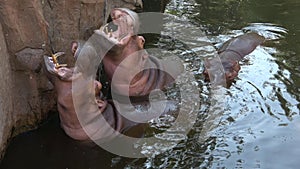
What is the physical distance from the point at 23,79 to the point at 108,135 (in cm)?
95

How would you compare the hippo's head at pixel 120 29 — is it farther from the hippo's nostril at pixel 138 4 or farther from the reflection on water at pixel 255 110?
the hippo's nostril at pixel 138 4

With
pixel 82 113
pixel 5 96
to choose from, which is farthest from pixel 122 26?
pixel 5 96

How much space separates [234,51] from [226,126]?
1574 mm

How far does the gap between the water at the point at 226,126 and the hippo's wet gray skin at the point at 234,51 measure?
93 millimetres

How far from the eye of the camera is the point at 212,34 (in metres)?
6.59

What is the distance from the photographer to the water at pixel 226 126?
3902 mm

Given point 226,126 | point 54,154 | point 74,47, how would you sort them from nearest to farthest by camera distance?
point 54,154, point 74,47, point 226,126

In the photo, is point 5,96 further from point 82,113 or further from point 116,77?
point 116,77

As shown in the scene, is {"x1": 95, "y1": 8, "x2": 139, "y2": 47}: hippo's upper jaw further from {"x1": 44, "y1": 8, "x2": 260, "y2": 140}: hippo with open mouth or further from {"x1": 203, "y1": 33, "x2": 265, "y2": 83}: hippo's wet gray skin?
{"x1": 203, "y1": 33, "x2": 265, "y2": 83}: hippo's wet gray skin

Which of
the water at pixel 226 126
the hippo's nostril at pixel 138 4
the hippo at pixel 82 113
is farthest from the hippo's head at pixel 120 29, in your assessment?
the hippo's nostril at pixel 138 4

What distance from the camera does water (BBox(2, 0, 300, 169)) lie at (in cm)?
390

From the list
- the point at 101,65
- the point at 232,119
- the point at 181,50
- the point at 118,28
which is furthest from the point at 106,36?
the point at 181,50

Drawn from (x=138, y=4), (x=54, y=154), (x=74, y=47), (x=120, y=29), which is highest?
(x=120, y=29)

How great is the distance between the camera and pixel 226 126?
437 centimetres
